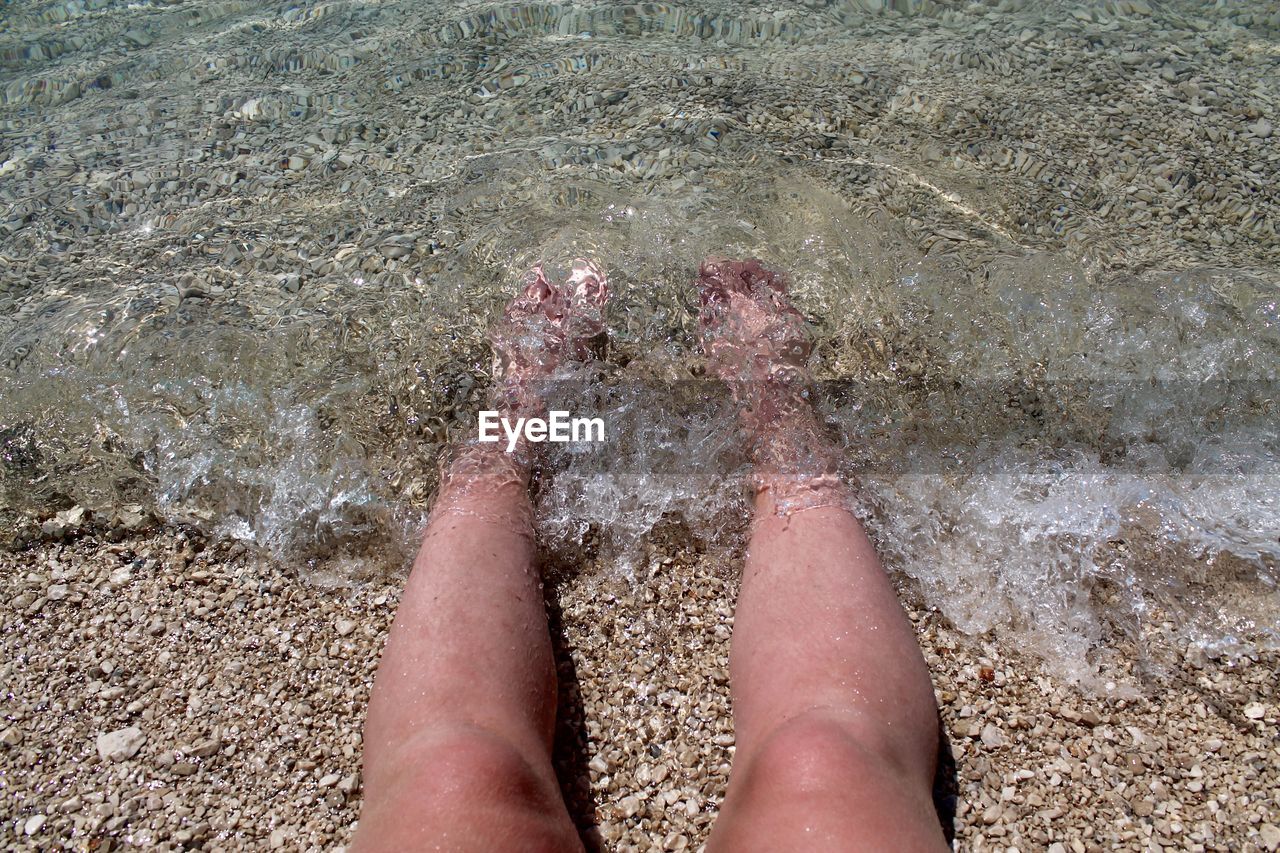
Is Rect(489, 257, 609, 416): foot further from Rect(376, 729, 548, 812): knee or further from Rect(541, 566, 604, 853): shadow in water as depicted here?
Rect(376, 729, 548, 812): knee

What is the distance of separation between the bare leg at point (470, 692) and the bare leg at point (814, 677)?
36cm

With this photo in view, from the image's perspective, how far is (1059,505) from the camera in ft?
6.61

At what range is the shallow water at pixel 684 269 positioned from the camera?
2.05 metres

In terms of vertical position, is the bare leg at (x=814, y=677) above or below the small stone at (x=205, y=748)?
above

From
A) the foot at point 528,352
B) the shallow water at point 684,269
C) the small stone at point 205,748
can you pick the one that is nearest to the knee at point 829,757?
the shallow water at point 684,269

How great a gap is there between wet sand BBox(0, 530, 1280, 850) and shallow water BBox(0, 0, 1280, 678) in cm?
13

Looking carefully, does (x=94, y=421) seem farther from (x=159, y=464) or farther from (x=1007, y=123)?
(x=1007, y=123)

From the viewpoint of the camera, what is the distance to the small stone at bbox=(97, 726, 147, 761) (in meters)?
1.65

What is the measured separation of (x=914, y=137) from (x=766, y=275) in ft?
3.32

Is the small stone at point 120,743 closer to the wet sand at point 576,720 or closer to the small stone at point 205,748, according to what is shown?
the wet sand at point 576,720

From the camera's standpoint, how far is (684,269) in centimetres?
255

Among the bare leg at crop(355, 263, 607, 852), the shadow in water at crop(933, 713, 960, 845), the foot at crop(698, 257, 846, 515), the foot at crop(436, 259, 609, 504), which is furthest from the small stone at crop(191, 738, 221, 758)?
the shadow in water at crop(933, 713, 960, 845)

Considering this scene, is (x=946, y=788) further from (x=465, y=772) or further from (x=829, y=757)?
(x=465, y=772)

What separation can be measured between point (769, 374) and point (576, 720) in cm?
108
